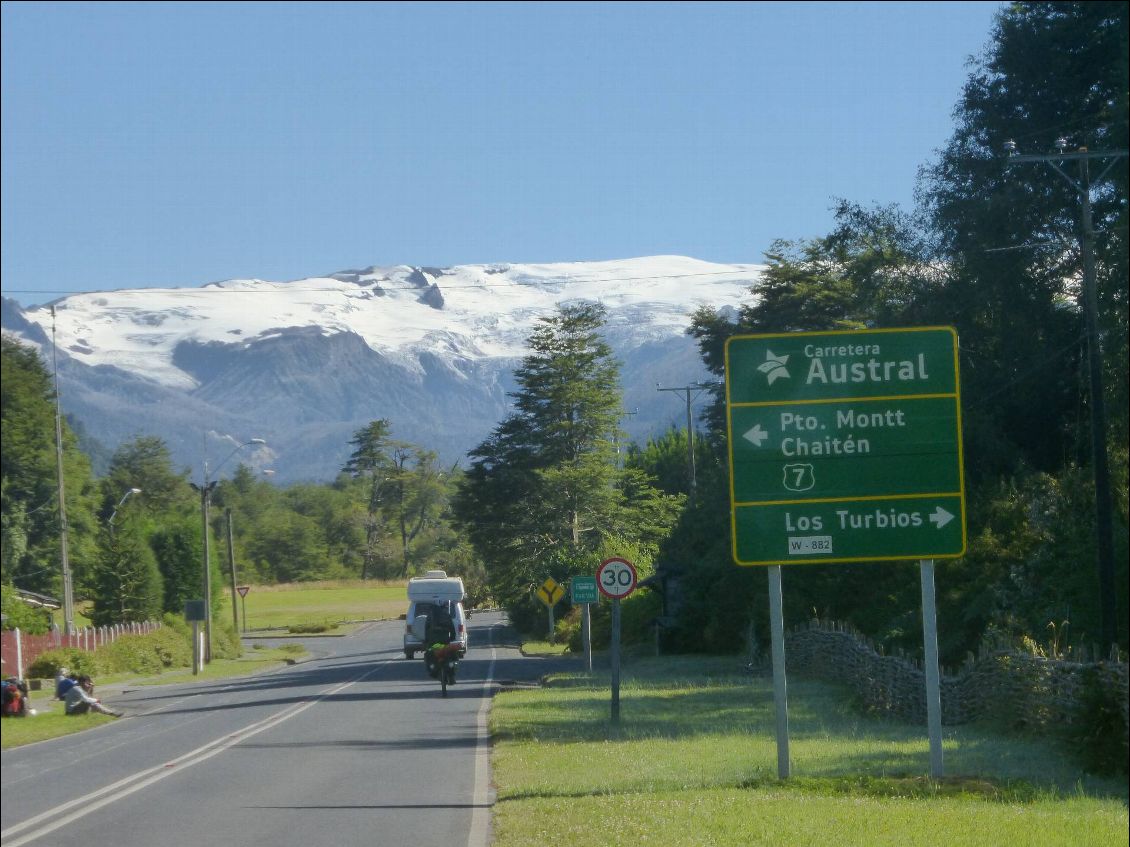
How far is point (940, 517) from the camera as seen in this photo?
13.6 metres

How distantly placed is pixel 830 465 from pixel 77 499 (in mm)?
8377

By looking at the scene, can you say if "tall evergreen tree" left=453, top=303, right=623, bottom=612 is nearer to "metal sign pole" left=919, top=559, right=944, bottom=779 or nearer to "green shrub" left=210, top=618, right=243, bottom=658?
"green shrub" left=210, top=618, right=243, bottom=658

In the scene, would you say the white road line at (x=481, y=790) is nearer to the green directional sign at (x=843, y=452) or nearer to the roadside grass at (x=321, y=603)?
the green directional sign at (x=843, y=452)

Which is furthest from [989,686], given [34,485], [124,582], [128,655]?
[34,485]

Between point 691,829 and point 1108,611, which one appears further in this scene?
point 1108,611

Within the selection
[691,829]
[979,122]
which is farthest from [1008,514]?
[691,829]

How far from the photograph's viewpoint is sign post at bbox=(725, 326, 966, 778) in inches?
534

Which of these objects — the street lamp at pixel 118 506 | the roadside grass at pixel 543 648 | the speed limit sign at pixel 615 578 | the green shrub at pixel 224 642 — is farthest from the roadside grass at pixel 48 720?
the roadside grass at pixel 543 648

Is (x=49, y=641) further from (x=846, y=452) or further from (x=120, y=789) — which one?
(x=846, y=452)

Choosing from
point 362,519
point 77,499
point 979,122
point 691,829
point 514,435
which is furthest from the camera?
point 362,519

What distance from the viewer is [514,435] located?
7138cm

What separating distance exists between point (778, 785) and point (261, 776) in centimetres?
563

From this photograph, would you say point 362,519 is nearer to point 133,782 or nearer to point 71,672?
point 133,782

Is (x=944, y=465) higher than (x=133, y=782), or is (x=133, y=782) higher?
(x=944, y=465)
